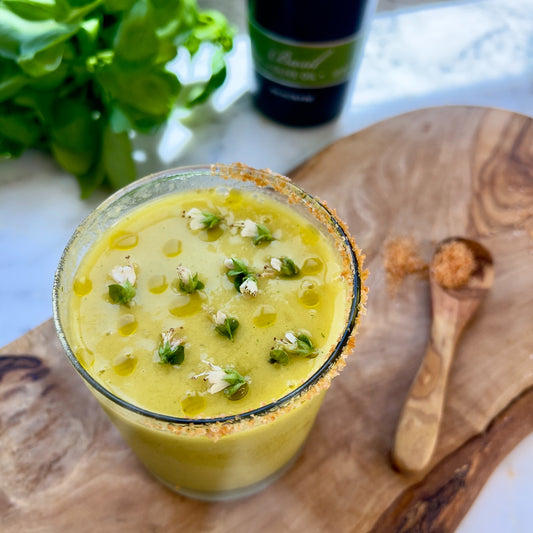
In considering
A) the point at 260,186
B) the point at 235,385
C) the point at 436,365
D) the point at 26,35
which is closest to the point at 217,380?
the point at 235,385

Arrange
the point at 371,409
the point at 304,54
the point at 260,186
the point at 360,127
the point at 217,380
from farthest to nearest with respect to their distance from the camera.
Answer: the point at 360,127 → the point at 304,54 → the point at 371,409 → the point at 260,186 → the point at 217,380

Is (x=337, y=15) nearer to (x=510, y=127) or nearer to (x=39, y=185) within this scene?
(x=510, y=127)

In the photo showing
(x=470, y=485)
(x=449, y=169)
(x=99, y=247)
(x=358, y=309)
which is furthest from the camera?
(x=449, y=169)

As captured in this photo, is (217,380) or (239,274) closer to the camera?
(217,380)

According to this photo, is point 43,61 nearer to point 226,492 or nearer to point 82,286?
point 82,286

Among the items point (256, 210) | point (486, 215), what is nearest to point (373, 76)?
point (486, 215)

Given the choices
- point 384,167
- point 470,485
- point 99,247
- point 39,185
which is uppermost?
point 99,247

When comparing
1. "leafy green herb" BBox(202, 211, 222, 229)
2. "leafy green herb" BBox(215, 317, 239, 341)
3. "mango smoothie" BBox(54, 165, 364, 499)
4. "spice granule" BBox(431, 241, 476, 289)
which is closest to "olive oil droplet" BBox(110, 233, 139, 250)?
"mango smoothie" BBox(54, 165, 364, 499)
